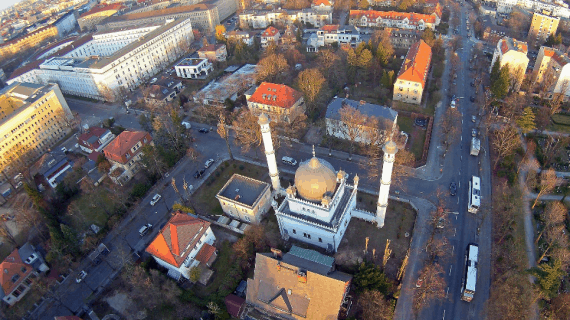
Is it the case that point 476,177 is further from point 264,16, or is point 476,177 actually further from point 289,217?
point 264,16

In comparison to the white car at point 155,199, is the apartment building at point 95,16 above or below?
above

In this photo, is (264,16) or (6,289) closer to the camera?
(6,289)

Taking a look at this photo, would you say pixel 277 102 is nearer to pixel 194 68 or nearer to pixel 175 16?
pixel 194 68

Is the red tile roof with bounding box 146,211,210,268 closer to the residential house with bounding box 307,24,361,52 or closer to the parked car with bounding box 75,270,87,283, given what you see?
the parked car with bounding box 75,270,87,283

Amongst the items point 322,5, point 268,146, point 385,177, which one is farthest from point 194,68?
point 385,177

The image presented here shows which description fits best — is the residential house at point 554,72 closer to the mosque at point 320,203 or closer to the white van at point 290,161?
the mosque at point 320,203

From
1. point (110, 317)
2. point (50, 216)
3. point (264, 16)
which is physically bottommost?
point (110, 317)

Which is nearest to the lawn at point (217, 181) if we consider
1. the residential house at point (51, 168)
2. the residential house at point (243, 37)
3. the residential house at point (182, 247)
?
the residential house at point (182, 247)

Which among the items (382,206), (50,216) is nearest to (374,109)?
(382,206)
